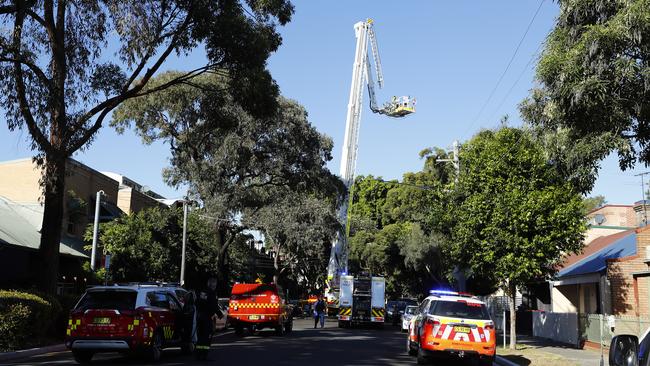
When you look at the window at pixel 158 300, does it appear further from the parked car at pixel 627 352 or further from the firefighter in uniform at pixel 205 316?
the parked car at pixel 627 352

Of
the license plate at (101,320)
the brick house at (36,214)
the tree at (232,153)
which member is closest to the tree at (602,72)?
the license plate at (101,320)

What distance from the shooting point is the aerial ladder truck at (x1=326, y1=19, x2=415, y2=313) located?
165ft

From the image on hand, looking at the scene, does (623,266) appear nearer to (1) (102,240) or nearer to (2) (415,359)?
(2) (415,359)

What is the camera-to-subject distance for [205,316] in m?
15.9

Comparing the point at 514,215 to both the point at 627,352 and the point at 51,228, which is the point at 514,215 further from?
the point at 627,352

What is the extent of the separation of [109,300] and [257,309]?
1229 cm

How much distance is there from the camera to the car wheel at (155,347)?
584 inches

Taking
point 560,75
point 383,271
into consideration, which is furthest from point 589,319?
point 383,271

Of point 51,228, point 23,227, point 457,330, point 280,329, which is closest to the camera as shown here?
point 457,330

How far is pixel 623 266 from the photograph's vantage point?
2317 centimetres

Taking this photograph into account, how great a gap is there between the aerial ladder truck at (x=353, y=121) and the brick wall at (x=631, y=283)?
24.1 m

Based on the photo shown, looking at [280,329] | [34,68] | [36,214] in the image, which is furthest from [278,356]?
[36,214]

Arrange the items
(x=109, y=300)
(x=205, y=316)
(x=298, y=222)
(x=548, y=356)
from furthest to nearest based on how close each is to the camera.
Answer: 1. (x=298, y=222)
2. (x=548, y=356)
3. (x=205, y=316)
4. (x=109, y=300)

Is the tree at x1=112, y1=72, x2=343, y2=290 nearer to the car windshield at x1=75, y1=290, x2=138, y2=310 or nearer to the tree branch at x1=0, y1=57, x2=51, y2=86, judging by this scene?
the tree branch at x1=0, y1=57, x2=51, y2=86
